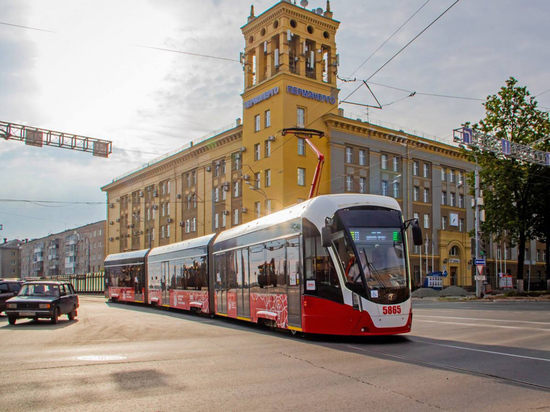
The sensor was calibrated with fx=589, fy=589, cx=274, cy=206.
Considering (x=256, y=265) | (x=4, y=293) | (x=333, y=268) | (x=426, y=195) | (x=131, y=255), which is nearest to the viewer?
(x=333, y=268)

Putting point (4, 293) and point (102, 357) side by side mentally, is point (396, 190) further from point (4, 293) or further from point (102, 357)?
point (102, 357)

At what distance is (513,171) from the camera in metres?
41.5

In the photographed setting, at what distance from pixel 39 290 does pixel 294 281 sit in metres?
10.9

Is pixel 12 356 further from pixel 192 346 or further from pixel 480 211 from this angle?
pixel 480 211

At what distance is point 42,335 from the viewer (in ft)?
52.4

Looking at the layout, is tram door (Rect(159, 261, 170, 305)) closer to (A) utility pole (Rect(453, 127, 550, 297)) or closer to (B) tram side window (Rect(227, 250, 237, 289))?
(B) tram side window (Rect(227, 250, 237, 289))

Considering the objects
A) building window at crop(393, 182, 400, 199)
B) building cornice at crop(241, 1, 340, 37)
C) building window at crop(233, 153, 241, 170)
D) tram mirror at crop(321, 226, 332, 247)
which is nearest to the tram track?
tram mirror at crop(321, 226, 332, 247)

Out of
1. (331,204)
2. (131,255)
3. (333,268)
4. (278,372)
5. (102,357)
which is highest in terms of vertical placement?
(331,204)

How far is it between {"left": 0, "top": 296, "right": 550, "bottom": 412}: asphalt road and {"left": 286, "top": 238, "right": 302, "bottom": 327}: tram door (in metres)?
0.57

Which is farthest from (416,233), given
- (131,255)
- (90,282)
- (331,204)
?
(90,282)

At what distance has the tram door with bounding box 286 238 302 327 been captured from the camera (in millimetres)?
14266

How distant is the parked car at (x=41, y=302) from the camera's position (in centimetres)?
1962

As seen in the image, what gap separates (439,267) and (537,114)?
75.4 feet

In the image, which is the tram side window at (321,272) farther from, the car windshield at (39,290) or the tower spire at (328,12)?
the tower spire at (328,12)
